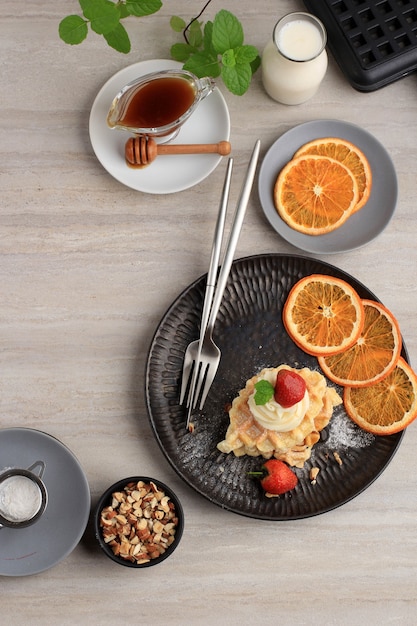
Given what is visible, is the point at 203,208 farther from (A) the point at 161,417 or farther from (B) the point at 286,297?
(A) the point at 161,417

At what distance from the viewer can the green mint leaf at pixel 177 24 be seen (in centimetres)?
167

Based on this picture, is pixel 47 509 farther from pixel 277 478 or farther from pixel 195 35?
pixel 195 35

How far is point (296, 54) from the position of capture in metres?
1.60

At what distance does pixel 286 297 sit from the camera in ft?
5.45

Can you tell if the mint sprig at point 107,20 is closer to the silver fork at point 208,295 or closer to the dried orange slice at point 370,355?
the silver fork at point 208,295

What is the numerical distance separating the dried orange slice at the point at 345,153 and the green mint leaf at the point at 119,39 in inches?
17.8

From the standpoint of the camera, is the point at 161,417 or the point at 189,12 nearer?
the point at 161,417

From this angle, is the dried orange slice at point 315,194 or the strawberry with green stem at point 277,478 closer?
the strawberry with green stem at point 277,478

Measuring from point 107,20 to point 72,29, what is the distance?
0.08 metres

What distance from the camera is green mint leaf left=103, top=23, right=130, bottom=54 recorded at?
5.13 feet

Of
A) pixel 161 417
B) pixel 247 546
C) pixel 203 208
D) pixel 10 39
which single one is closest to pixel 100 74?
pixel 10 39

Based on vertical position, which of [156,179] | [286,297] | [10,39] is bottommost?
[286,297]

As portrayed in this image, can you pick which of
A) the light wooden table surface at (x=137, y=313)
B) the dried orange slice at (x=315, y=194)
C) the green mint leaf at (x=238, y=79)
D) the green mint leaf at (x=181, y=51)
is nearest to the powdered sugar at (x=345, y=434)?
the light wooden table surface at (x=137, y=313)

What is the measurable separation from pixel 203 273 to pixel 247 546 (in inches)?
24.7
